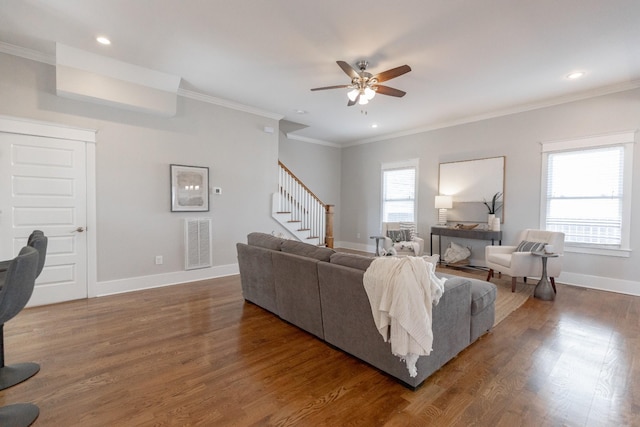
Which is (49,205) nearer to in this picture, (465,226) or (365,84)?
(365,84)

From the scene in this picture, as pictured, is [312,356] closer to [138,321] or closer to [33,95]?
[138,321]

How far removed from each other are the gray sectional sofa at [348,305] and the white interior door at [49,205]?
2507 mm

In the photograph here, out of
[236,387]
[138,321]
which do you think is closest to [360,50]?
[236,387]

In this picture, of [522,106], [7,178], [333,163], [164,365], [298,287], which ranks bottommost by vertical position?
[164,365]

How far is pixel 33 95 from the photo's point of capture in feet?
11.4

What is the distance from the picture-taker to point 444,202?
574cm

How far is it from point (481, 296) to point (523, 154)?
12.2ft

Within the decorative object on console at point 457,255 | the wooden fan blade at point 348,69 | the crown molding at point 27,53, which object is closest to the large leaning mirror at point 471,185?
the decorative object on console at point 457,255

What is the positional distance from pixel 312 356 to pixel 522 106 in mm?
5311

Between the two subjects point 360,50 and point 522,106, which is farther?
point 522,106

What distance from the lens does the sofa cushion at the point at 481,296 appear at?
249cm

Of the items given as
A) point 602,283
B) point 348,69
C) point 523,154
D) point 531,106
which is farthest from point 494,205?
point 348,69

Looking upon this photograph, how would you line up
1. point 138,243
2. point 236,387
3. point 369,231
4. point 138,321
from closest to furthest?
point 236,387 → point 138,321 → point 138,243 → point 369,231

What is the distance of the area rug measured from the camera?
3438 millimetres
